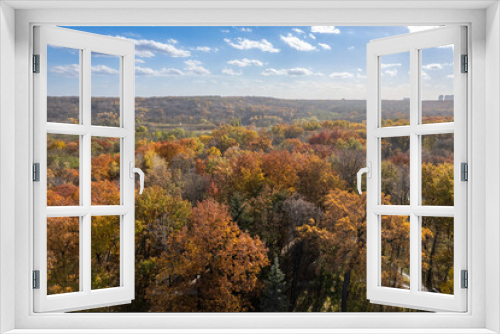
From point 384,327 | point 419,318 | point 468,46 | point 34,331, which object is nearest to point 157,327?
point 34,331

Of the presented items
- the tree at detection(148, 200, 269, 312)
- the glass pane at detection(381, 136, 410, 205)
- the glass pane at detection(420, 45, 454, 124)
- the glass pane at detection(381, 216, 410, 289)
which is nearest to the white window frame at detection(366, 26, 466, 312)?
the glass pane at detection(420, 45, 454, 124)

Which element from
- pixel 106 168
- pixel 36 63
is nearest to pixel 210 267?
pixel 106 168

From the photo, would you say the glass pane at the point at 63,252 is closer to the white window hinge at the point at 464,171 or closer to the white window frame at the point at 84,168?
the white window frame at the point at 84,168

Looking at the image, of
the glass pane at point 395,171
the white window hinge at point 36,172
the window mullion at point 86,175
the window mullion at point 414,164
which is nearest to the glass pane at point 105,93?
the window mullion at point 86,175

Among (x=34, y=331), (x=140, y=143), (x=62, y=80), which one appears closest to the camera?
(x=34, y=331)

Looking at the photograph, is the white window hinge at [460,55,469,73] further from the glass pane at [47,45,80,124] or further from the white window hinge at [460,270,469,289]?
the glass pane at [47,45,80,124]

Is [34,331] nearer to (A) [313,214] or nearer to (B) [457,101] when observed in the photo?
(B) [457,101]

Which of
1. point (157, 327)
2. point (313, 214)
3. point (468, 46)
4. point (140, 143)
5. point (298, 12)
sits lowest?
point (157, 327)
